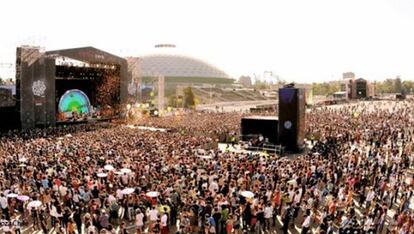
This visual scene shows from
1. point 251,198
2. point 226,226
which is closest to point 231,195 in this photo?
point 251,198

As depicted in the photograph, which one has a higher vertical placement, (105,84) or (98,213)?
(105,84)

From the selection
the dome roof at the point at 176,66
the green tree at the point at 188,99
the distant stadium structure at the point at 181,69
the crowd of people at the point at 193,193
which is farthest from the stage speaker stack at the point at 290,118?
the dome roof at the point at 176,66

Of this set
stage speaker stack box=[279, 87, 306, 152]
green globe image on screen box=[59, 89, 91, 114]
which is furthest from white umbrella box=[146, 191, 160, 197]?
green globe image on screen box=[59, 89, 91, 114]

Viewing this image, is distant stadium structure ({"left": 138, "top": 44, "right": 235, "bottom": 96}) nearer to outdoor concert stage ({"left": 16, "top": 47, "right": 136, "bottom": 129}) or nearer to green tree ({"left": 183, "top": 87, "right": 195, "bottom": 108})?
green tree ({"left": 183, "top": 87, "right": 195, "bottom": 108})

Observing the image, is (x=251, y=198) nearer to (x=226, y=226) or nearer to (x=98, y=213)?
(x=226, y=226)

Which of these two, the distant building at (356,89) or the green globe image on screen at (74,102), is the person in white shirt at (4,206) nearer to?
the green globe image on screen at (74,102)

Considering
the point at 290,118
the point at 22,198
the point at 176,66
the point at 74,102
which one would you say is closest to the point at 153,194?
the point at 22,198
